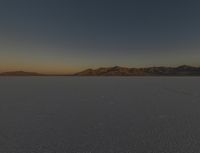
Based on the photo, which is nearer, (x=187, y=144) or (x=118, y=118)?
(x=187, y=144)

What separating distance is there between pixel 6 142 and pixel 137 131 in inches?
110

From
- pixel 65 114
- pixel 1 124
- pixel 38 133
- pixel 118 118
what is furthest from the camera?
pixel 65 114

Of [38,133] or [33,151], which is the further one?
[38,133]

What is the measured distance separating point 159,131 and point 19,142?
3.02 meters

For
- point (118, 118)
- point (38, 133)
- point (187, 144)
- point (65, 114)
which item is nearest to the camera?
point (187, 144)

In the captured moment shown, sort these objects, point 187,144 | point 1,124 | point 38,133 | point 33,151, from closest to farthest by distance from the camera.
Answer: point 33,151, point 187,144, point 38,133, point 1,124

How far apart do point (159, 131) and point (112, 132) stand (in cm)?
108

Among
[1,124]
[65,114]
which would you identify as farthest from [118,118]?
[1,124]

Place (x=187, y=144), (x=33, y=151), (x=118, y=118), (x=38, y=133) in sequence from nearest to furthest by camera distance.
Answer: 1. (x=33, y=151)
2. (x=187, y=144)
3. (x=38, y=133)
4. (x=118, y=118)

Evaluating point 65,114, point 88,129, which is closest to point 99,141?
point 88,129

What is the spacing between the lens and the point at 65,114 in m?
6.24

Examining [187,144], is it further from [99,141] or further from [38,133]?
[38,133]

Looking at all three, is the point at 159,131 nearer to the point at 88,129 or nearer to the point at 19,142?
the point at 88,129

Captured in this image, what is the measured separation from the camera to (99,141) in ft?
12.3
